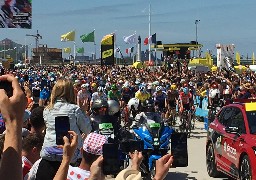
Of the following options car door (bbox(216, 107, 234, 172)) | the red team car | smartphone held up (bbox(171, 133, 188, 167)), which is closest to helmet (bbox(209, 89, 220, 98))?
the red team car

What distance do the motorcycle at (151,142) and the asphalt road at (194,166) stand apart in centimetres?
100

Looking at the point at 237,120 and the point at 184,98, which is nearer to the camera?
the point at 237,120

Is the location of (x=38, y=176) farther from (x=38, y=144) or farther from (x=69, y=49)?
(x=69, y=49)

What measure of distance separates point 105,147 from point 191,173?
7.69 m

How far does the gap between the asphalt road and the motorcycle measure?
100cm

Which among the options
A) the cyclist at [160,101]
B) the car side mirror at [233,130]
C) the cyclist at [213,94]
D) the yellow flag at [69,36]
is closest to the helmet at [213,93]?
the cyclist at [213,94]

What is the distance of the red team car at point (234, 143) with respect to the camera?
8453mm

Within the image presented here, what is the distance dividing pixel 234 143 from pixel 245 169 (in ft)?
2.12

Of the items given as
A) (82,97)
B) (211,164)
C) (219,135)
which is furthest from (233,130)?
(82,97)

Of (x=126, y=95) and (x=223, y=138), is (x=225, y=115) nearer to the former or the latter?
(x=223, y=138)

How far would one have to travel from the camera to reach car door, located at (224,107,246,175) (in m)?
8.84

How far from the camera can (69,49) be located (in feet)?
332

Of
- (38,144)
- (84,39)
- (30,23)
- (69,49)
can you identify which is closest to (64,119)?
(38,144)

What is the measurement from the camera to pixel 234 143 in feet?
29.6
